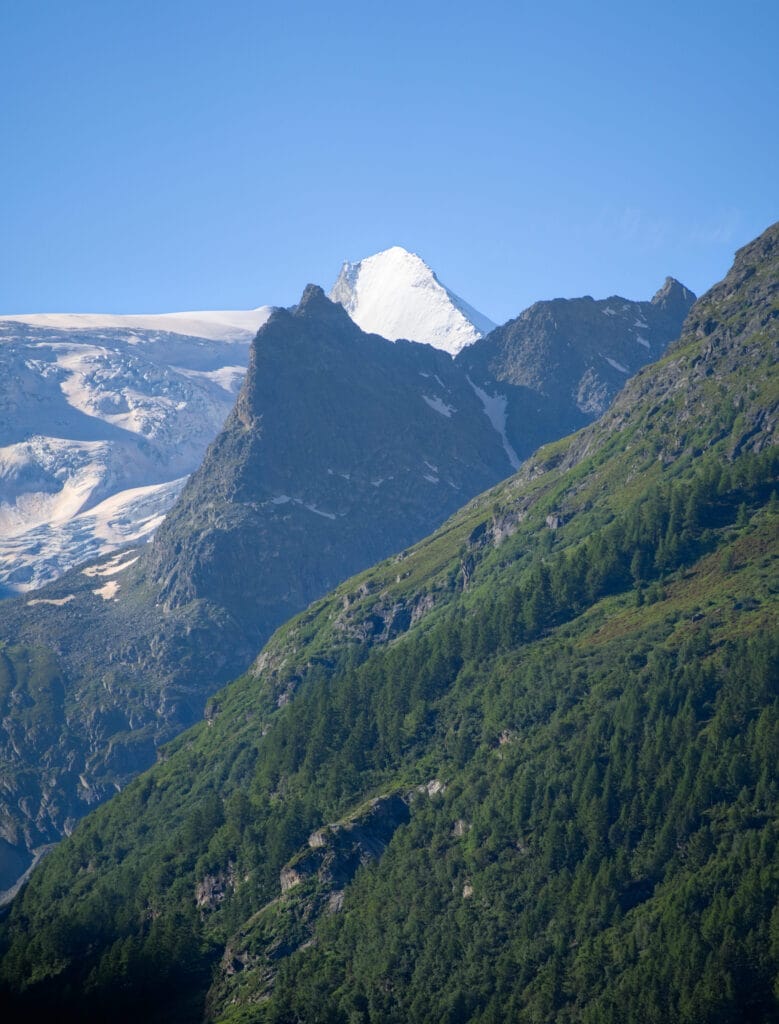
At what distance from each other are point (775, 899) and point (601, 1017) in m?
27.1

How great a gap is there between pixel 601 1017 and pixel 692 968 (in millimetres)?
12888

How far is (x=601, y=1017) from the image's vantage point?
634 feet

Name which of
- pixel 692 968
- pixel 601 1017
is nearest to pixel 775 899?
pixel 692 968

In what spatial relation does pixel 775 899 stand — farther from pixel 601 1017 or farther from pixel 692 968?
pixel 601 1017

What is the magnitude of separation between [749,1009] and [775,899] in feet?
56.5

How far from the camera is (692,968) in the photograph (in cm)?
19275

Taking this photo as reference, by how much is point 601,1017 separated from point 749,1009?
18.6 m

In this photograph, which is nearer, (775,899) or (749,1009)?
(749,1009)

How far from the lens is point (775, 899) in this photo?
198250 millimetres

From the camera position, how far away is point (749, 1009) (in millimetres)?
185750
